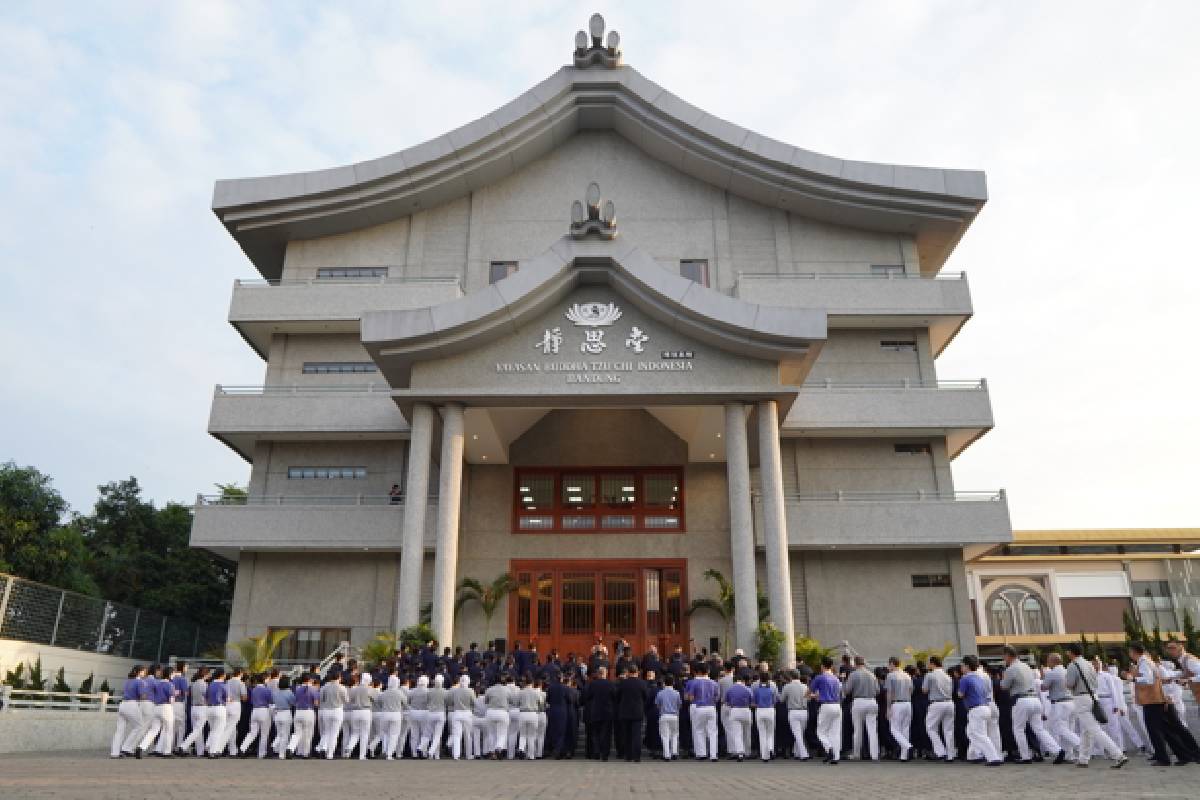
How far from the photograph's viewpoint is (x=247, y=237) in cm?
2897

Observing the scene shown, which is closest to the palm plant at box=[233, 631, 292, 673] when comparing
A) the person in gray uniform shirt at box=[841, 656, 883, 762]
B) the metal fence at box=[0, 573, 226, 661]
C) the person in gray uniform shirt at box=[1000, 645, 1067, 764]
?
the metal fence at box=[0, 573, 226, 661]

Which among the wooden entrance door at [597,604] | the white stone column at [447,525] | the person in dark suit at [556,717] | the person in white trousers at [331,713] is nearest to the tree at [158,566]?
the wooden entrance door at [597,604]

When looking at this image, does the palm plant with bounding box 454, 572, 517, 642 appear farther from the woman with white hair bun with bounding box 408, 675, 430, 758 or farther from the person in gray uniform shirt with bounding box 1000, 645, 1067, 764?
the person in gray uniform shirt with bounding box 1000, 645, 1067, 764

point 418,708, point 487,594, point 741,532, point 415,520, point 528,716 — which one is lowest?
point 528,716

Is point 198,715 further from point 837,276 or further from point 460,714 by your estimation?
point 837,276

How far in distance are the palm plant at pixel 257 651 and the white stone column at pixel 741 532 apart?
38.3ft

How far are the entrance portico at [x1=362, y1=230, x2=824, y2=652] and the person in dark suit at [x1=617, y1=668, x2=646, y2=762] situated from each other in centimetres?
526

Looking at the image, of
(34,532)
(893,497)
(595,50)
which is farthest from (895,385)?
(34,532)

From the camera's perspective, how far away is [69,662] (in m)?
22.7

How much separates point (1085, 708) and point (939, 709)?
2.06 meters

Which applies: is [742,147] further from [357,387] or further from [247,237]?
[247,237]

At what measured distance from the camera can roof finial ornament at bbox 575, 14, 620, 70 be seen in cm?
2828

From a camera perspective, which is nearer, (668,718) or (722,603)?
(668,718)

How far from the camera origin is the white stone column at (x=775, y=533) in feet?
62.5
